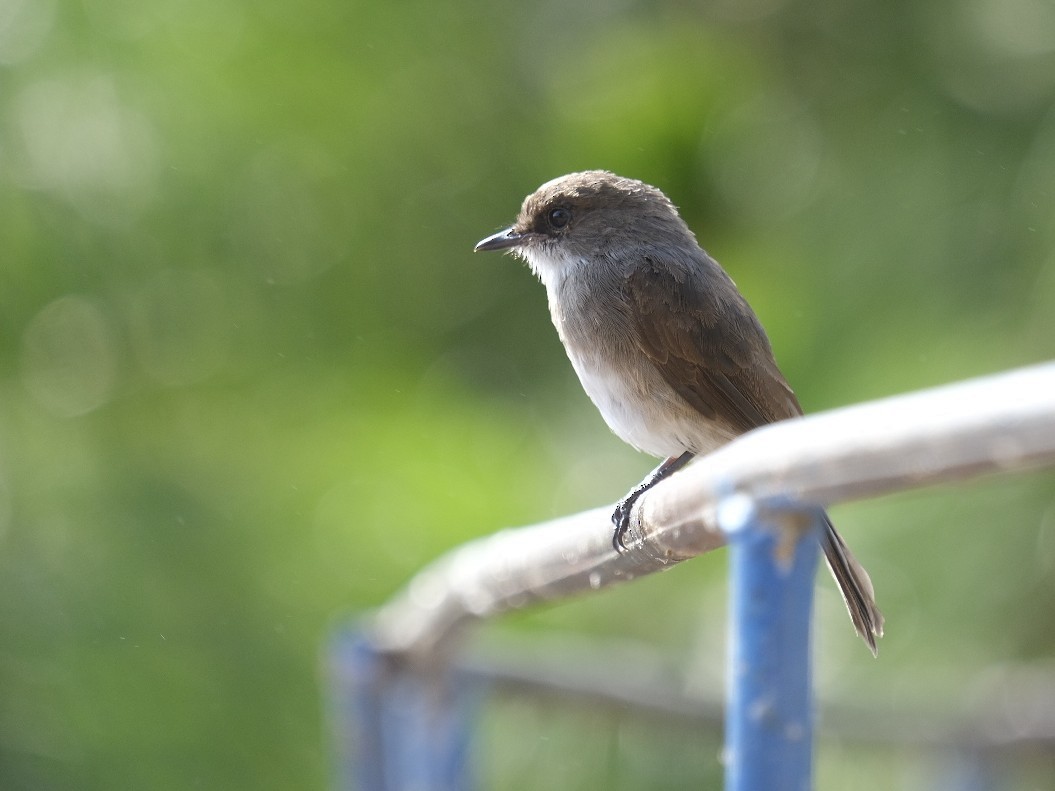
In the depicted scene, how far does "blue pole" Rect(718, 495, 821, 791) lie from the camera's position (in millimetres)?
1179

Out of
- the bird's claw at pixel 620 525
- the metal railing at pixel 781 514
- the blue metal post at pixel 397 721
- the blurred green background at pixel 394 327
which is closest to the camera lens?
the metal railing at pixel 781 514

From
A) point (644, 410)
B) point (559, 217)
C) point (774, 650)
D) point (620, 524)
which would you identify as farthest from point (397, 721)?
point (774, 650)

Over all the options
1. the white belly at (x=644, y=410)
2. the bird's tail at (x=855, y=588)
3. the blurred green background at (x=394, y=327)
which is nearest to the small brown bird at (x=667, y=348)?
the white belly at (x=644, y=410)

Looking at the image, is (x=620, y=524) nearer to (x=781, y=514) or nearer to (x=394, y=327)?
(x=781, y=514)

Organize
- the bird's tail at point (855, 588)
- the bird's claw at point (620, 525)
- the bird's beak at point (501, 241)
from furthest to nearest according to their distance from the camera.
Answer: the bird's beak at point (501, 241) < the bird's tail at point (855, 588) < the bird's claw at point (620, 525)

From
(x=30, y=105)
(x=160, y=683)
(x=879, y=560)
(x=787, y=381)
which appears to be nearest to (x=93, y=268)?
(x=30, y=105)

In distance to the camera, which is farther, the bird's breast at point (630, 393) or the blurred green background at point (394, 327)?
the bird's breast at point (630, 393)

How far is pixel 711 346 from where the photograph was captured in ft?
9.46

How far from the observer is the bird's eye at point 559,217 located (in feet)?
10.6

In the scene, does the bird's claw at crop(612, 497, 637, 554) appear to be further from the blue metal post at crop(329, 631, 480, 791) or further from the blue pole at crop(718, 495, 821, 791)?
the blue metal post at crop(329, 631, 480, 791)

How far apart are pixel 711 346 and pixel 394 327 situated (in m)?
0.81

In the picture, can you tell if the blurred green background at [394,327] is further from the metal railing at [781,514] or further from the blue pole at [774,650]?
the blue pole at [774,650]

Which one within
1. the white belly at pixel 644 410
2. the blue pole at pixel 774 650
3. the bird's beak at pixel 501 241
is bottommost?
the blue pole at pixel 774 650

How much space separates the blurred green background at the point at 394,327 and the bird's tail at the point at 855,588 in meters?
0.37
